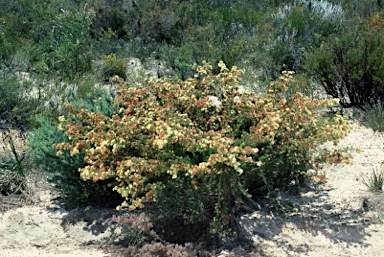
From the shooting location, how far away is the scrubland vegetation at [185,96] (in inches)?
171

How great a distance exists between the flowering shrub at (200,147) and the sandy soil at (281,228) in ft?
0.98

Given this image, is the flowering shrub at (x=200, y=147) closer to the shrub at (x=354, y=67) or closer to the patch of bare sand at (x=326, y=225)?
the patch of bare sand at (x=326, y=225)

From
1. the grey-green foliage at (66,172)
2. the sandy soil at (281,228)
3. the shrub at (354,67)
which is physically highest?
the shrub at (354,67)

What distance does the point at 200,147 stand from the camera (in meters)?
4.17

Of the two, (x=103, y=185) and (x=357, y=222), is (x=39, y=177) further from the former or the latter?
(x=357, y=222)

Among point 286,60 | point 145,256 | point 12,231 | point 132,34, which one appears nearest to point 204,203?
point 145,256

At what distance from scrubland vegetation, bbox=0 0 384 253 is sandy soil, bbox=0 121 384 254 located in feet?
0.60

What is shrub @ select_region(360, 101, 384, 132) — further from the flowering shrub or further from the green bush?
the green bush

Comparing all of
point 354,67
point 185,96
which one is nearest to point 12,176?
point 185,96

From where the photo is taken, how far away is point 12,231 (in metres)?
4.92

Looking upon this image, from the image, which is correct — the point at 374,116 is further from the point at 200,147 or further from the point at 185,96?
the point at 200,147

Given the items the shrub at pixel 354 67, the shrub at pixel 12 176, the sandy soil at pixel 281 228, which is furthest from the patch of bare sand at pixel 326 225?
the shrub at pixel 12 176

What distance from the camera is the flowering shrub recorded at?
416 centimetres

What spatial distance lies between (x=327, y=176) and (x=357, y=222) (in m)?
0.92
